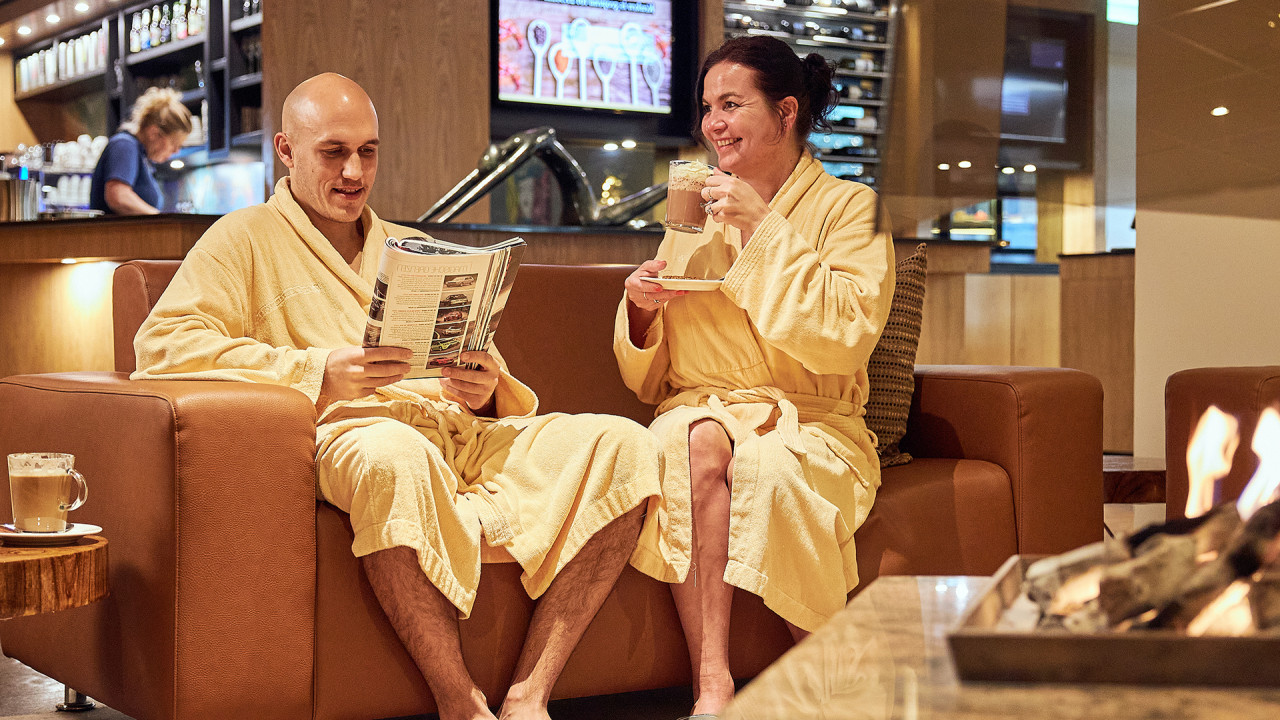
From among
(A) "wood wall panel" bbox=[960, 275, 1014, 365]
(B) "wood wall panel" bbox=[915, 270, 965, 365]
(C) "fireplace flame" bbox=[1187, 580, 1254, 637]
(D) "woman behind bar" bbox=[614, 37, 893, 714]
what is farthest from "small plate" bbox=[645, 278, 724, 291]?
(A) "wood wall panel" bbox=[960, 275, 1014, 365]

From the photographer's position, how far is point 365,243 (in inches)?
91.6

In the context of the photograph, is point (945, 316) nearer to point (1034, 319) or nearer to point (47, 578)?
point (1034, 319)

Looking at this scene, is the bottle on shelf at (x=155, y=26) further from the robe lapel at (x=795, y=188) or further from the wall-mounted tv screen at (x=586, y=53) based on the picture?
the robe lapel at (x=795, y=188)

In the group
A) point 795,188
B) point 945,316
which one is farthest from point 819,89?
point 945,316

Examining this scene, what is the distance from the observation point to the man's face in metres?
2.26

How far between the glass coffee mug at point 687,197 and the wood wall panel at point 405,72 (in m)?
3.77

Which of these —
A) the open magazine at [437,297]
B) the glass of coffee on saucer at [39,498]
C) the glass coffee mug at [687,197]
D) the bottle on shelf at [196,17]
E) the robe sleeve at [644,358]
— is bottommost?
the glass of coffee on saucer at [39,498]

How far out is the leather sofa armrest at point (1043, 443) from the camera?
231 cm

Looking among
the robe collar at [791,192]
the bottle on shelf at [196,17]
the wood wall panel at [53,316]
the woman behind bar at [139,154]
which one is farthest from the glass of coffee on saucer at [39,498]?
the bottle on shelf at [196,17]

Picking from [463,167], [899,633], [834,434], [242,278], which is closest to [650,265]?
[834,434]

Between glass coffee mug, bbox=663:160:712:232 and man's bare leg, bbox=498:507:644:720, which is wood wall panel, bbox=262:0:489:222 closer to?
glass coffee mug, bbox=663:160:712:232

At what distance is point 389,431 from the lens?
1859 mm

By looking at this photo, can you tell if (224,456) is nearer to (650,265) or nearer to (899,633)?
(650,265)

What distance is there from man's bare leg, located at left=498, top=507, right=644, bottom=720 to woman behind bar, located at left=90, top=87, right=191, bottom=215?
4.12m
